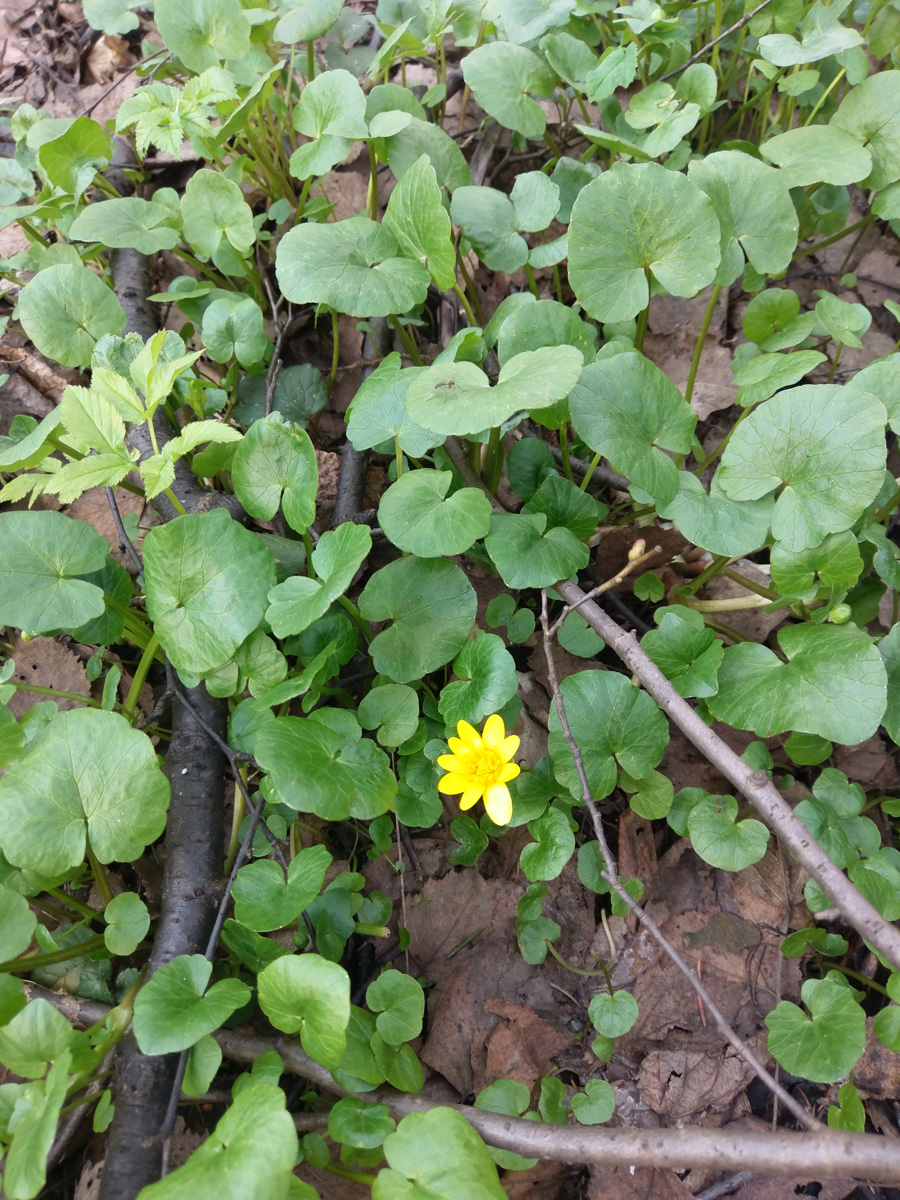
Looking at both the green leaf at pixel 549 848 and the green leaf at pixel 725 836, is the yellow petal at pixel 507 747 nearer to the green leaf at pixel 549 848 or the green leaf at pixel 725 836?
the green leaf at pixel 549 848

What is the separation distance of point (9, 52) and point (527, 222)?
8.40 feet

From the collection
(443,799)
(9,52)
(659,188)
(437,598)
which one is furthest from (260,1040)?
(9,52)

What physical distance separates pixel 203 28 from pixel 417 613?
182 centimetres

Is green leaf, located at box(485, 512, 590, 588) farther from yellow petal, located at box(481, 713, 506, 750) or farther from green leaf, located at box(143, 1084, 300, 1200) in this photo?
green leaf, located at box(143, 1084, 300, 1200)

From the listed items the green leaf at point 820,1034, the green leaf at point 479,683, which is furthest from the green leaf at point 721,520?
the green leaf at point 820,1034

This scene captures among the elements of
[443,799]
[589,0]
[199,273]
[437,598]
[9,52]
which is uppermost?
[9,52]

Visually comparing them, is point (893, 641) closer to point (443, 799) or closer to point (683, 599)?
point (683, 599)

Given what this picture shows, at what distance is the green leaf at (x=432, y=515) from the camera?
1.38 m

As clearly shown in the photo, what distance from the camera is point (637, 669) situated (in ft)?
4.53

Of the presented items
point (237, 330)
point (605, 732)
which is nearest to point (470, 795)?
point (605, 732)

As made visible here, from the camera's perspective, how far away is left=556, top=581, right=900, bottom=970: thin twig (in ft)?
3.33

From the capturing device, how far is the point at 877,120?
6.19ft

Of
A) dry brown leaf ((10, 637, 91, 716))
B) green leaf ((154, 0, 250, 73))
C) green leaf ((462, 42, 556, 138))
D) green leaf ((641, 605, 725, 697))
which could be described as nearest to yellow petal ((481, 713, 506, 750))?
green leaf ((641, 605, 725, 697))

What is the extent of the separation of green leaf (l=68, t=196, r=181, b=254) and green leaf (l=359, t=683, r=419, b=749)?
52.8 inches
